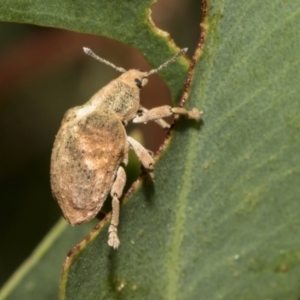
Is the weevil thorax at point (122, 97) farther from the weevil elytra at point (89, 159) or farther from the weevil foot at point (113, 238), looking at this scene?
the weevil foot at point (113, 238)

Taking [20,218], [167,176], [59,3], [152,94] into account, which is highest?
[59,3]

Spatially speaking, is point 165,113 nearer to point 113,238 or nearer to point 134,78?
point 134,78

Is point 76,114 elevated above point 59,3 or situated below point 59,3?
below

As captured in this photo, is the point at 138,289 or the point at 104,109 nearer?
the point at 138,289

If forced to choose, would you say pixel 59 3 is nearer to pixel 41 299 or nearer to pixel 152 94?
pixel 41 299

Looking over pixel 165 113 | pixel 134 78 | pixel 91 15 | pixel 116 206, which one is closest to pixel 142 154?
pixel 165 113

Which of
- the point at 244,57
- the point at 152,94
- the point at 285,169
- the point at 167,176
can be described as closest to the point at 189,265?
the point at 167,176

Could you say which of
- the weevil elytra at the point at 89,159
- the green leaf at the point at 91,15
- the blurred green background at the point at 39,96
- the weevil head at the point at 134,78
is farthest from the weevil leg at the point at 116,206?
the blurred green background at the point at 39,96
